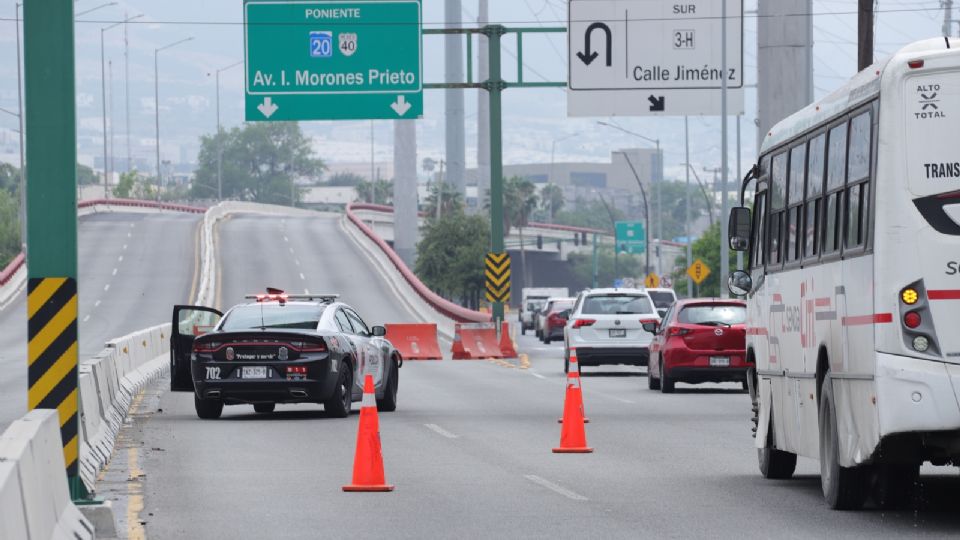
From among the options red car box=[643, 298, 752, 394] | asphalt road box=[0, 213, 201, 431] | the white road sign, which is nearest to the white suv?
red car box=[643, 298, 752, 394]

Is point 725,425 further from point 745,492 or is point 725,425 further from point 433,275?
point 433,275

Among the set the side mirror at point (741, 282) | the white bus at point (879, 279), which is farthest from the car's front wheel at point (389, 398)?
the white bus at point (879, 279)

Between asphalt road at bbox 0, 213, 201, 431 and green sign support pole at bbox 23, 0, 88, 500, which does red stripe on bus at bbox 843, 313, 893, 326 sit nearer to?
green sign support pole at bbox 23, 0, 88, 500

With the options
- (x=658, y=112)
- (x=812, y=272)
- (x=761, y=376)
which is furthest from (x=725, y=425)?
(x=658, y=112)

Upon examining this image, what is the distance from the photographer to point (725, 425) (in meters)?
23.2

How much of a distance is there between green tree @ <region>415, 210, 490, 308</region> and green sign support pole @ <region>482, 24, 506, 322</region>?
80.0m

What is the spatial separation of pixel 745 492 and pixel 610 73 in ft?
98.9

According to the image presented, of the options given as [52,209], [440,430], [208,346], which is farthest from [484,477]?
[208,346]

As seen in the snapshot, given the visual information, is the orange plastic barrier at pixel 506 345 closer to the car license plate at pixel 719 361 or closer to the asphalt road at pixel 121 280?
the asphalt road at pixel 121 280

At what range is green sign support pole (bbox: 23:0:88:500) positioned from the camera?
12977 millimetres

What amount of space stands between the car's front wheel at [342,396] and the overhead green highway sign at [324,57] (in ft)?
68.9

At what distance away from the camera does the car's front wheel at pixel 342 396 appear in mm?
23906

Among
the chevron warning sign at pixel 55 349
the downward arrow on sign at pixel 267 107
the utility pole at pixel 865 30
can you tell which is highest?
the utility pole at pixel 865 30

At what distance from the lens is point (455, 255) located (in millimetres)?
135375
